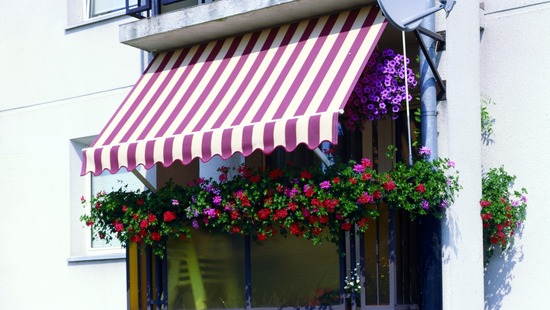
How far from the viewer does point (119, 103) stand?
48.5 ft

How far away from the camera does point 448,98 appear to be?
450 inches

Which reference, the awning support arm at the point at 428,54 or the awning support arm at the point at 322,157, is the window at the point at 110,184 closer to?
the awning support arm at the point at 322,157

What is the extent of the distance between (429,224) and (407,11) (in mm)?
2141

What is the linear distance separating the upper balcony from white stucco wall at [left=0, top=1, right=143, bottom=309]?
130cm

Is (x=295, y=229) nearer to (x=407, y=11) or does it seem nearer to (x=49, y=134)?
(x=407, y=11)

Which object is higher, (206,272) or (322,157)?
(322,157)

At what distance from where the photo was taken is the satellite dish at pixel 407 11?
33.6ft

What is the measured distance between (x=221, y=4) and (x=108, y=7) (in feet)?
11.5

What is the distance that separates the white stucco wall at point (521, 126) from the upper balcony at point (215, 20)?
58.0 inches

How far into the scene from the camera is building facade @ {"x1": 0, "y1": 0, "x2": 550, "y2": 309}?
37.6 ft

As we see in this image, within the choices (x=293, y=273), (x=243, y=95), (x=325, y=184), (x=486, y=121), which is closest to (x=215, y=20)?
(x=243, y=95)

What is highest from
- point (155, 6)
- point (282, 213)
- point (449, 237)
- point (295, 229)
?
point (155, 6)

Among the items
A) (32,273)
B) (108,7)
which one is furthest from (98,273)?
(108,7)

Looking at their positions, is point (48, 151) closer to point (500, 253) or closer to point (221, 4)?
point (221, 4)
